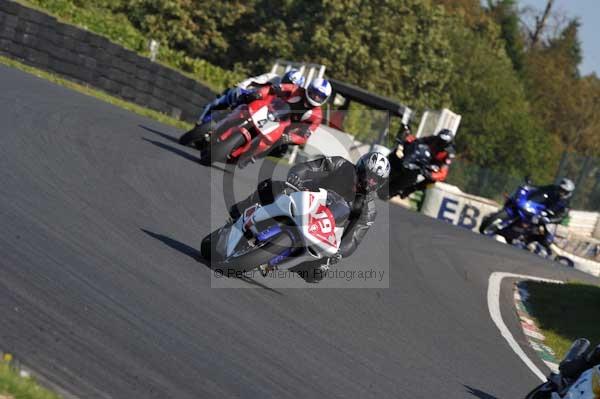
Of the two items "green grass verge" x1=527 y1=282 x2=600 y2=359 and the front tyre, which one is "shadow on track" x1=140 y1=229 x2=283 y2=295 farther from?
the front tyre

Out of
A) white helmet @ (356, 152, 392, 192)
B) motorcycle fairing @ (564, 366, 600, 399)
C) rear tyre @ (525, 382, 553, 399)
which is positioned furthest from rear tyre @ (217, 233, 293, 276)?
motorcycle fairing @ (564, 366, 600, 399)

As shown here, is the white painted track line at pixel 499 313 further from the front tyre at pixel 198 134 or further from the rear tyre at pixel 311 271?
the front tyre at pixel 198 134

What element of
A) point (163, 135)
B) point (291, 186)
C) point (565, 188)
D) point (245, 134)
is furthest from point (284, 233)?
point (565, 188)

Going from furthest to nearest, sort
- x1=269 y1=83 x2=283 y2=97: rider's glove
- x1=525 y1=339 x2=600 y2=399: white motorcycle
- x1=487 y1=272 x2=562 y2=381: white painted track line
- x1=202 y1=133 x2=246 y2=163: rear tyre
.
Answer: x1=269 y1=83 x2=283 y2=97: rider's glove < x1=202 y1=133 x2=246 y2=163: rear tyre < x1=487 y1=272 x2=562 y2=381: white painted track line < x1=525 y1=339 x2=600 y2=399: white motorcycle

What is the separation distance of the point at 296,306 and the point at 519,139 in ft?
146

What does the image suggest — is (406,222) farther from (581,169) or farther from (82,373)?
(581,169)

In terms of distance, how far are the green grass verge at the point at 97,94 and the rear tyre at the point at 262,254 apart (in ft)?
39.6

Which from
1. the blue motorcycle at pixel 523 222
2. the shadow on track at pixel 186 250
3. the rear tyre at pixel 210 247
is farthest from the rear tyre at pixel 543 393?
the blue motorcycle at pixel 523 222

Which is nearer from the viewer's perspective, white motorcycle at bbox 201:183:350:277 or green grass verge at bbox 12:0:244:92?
white motorcycle at bbox 201:183:350:277

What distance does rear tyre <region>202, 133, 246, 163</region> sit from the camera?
13.7 meters

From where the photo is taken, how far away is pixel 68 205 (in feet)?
27.8

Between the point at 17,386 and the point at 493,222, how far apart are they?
17640mm

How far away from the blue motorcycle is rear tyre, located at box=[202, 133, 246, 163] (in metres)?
8.85

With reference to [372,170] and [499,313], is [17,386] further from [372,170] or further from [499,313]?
[499,313]
